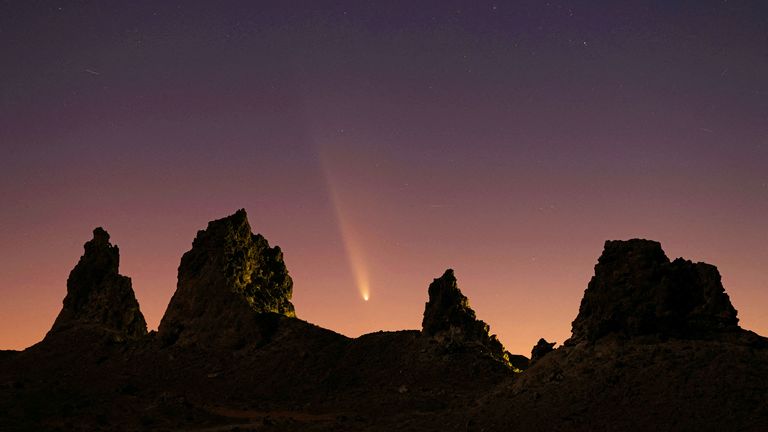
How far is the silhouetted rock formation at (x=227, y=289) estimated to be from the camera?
75656 millimetres

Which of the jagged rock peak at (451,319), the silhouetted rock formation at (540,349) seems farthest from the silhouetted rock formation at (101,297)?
the silhouetted rock formation at (540,349)

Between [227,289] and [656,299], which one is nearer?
[656,299]

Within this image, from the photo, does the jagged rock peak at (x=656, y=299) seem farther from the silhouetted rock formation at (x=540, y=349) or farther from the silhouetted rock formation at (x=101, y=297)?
the silhouetted rock formation at (x=101, y=297)

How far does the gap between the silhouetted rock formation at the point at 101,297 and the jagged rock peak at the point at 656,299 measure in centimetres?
5859

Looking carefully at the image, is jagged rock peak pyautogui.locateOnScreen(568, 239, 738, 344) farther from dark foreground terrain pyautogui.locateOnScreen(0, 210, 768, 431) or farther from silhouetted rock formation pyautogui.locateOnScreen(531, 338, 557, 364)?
silhouetted rock formation pyautogui.locateOnScreen(531, 338, 557, 364)

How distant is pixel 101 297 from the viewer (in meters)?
84.8

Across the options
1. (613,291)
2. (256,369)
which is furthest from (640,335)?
(256,369)

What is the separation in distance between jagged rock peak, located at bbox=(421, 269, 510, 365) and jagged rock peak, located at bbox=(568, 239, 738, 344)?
25084 mm

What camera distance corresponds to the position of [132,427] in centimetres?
5050

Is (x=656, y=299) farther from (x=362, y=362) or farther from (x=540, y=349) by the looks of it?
(x=362, y=362)

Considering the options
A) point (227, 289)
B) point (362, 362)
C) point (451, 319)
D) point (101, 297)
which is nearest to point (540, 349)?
point (451, 319)

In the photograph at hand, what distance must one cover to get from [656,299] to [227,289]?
1922 inches

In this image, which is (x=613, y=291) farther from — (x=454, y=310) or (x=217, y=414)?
(x=217, y=414)

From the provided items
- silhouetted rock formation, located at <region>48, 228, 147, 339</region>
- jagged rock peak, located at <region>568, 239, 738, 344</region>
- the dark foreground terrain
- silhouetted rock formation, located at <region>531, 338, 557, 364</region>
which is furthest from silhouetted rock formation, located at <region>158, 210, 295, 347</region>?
jagged rock peak, located at <region>568, 239, 738, 344</region>
